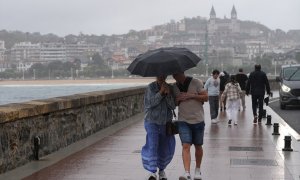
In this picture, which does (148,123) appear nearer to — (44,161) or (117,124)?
(44,161)

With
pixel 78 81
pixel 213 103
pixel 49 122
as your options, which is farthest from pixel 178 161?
pixel 78 81

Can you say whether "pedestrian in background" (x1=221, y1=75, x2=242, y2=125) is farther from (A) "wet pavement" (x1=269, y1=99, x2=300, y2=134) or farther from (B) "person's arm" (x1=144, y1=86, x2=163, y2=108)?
(B) "person's arm" (x1=144, y1=86, x2=163, y2=108)

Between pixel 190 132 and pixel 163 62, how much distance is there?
3.50ft

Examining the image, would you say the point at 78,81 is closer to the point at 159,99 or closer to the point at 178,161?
the point at 178,161

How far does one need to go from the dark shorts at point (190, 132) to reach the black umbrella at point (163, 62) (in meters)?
0.83

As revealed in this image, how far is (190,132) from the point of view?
26.0 ft

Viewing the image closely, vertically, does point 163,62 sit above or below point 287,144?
above

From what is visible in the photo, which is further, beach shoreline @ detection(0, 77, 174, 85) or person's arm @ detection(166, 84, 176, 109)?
beach shoreline @ detection(0, 77, 174, 85)

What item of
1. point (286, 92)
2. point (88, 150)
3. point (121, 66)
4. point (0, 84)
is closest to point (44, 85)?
point (0, 84)

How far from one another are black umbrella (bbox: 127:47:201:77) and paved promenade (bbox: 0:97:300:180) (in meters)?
1.61

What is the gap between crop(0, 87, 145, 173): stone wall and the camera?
855cm

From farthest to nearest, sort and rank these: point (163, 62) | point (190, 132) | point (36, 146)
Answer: point (36, 146)
point (190, 132)
point (163, 62)

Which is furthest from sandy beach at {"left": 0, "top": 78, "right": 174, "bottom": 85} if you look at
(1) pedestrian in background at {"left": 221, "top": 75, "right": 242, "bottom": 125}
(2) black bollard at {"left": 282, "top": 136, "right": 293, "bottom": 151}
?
(2) black bollard at {"left": 282, "top": 136, "right": 293, "bottom": 151}

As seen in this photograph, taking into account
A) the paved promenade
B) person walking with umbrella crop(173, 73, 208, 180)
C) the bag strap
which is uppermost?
the bag strap
